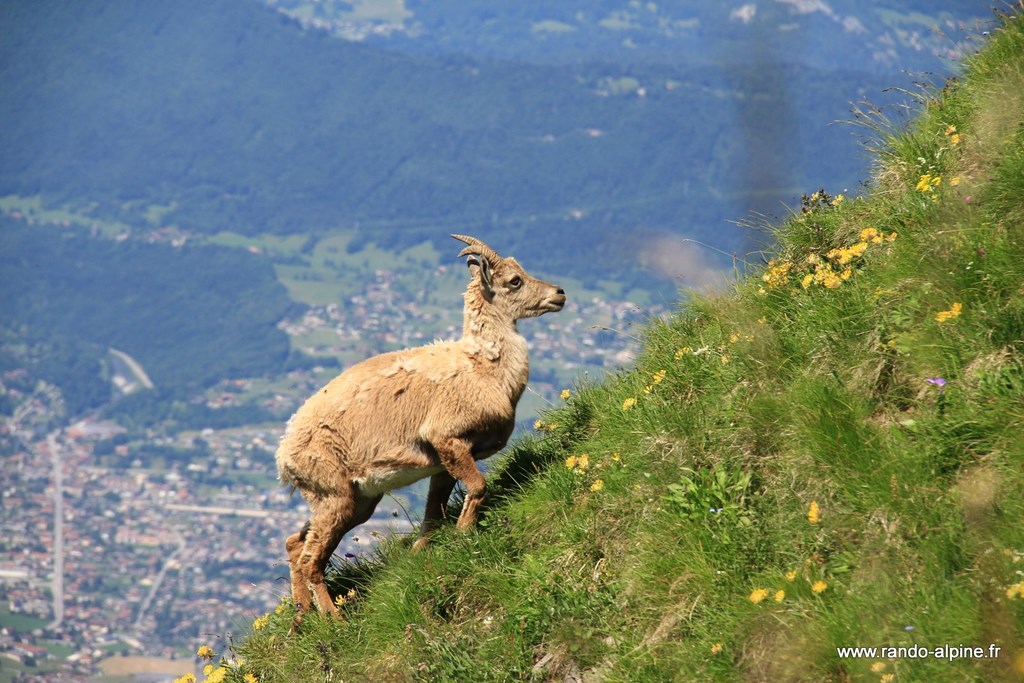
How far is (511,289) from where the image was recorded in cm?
986

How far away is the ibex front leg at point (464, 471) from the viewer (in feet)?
29.7

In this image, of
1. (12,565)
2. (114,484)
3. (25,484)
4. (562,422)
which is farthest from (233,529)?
(562,422)

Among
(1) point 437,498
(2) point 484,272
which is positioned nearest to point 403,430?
(1) point 437,498

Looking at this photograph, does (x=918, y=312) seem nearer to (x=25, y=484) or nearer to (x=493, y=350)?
(x=493, y=350)

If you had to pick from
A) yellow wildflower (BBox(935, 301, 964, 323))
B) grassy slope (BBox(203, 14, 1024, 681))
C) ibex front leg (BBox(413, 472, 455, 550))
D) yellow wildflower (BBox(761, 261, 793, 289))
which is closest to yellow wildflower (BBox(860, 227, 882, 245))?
grassy slope (BBox(203, 14, 1024, 681))

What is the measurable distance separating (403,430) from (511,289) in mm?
1628

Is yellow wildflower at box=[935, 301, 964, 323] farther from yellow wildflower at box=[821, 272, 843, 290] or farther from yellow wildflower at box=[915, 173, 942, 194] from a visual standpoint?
yellow wildflower at box=[915, 173, 942, 194]

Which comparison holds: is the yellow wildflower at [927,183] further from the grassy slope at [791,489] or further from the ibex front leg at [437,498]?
the ibex front leg at [437,498]

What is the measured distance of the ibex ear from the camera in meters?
9.59

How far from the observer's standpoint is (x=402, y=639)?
8.48 metres

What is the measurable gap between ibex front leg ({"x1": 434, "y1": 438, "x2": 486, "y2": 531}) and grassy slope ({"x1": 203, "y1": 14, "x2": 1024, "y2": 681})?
0.18 metres

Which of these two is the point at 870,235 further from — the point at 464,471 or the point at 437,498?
the point at 437,498

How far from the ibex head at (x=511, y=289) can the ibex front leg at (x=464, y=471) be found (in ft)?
4.63

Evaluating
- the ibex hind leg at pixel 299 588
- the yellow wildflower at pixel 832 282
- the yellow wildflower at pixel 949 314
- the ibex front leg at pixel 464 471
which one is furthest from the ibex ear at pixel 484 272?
the yellow wildflower at pixel 949 314
